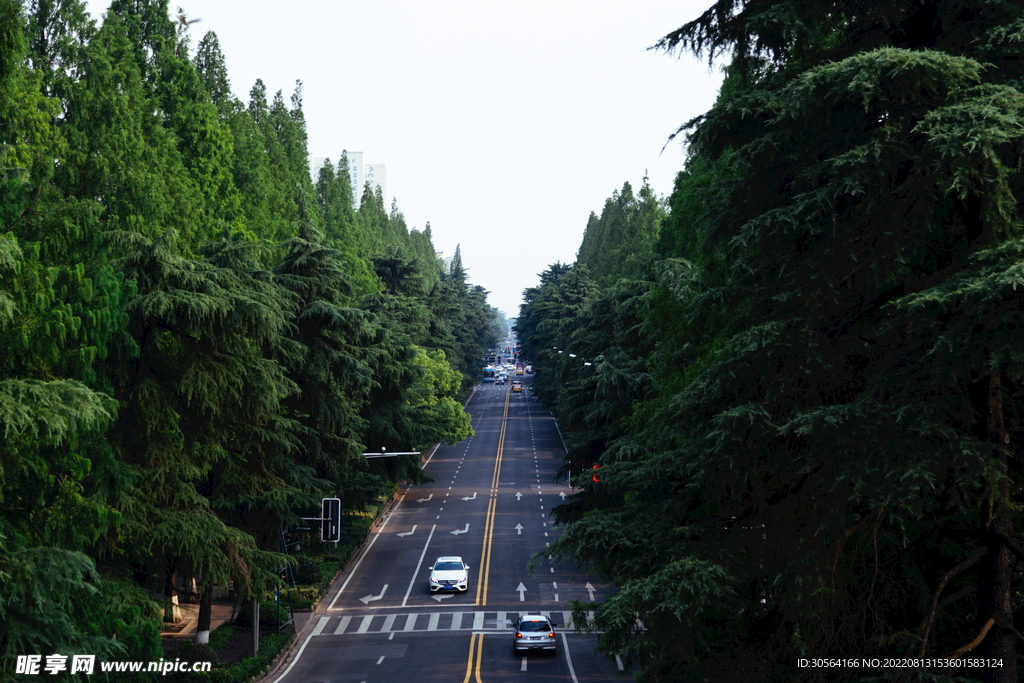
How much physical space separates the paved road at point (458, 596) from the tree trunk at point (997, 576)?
158 inches

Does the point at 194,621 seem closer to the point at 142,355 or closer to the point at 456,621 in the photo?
the point at 456,621

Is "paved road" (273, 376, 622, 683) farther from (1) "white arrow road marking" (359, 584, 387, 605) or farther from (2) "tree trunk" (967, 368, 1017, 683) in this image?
(2) "tree trunk" (967, 368, 1017, 683)

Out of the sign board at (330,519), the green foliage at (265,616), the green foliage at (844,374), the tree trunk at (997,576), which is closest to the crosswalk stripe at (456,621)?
the sign board at (330,519)

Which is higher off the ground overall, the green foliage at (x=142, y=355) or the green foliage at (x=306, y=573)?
the green foliage at (x=142, y=355)

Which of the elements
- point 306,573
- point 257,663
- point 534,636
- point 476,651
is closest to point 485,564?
point 306,573

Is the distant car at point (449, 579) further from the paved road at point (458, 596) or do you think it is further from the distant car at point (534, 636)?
the distant car at point (534, 636)

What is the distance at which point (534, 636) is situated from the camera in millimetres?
27578

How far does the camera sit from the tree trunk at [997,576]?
8.76 metres

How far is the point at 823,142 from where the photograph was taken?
935cm

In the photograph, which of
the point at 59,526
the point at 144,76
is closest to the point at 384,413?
the point at 144,76

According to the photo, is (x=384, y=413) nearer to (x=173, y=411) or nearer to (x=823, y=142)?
(x=173, y=411)

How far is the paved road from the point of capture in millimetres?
26562

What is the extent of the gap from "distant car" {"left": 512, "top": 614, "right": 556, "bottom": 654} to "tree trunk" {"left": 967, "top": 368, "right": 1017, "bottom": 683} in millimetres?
19556

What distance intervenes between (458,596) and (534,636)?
381 inches
